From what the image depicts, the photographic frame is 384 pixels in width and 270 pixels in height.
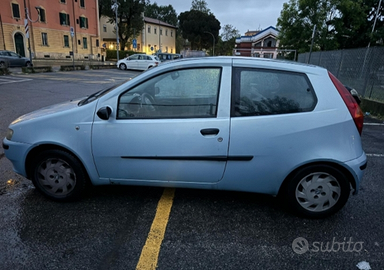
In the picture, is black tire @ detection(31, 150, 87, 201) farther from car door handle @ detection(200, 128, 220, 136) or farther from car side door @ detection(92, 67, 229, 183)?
car door handle @ detection(200, 128, 220, 136)

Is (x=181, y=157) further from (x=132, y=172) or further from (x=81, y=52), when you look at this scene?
(x=81, y=52)

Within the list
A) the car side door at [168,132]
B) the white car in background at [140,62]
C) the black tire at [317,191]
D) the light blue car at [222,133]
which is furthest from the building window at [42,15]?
the black tire at [317,191]

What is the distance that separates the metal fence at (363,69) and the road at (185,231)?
6472mm

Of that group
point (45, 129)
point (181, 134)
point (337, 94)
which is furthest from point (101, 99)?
point (337, 94)

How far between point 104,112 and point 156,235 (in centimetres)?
128

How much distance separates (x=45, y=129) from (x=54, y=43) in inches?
1644

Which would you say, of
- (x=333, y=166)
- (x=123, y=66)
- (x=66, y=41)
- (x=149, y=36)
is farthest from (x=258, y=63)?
(x=149, y=36)

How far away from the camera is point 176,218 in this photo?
2.65m

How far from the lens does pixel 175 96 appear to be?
269 centimetres

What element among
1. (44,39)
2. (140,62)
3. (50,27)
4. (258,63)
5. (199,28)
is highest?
(199,28)

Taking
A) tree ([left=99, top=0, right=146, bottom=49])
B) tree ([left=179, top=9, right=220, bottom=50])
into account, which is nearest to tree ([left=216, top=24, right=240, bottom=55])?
tree ([left=179, top=9, right=220, bottom=50])

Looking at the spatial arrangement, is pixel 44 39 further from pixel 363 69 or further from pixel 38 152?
pixel 38 152

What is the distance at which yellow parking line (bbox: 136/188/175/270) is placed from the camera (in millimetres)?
2074

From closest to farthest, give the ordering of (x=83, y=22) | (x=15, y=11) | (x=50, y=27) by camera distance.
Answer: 1. (x=15, y=11)
2. (x=50, y=27)
3. (x=83, y=22)
